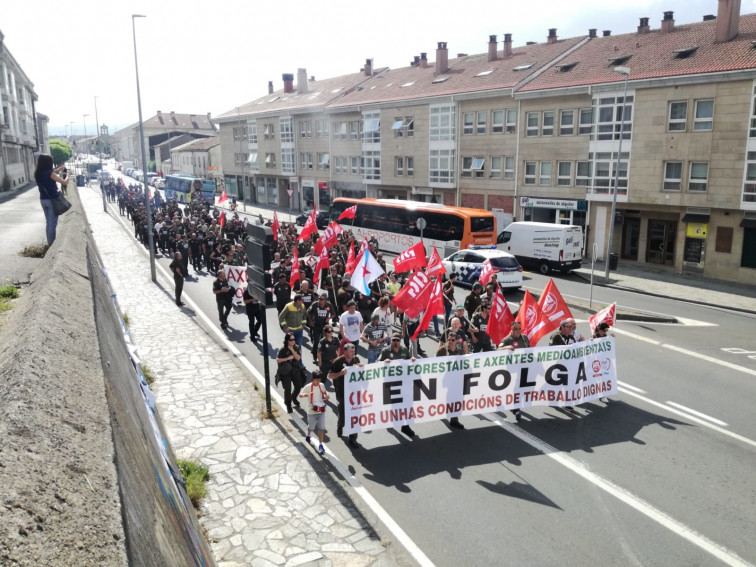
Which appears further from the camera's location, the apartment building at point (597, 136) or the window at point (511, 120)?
the window at point (511, 120)

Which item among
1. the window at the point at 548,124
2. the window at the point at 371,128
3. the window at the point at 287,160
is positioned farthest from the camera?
the window at the point at 287,160

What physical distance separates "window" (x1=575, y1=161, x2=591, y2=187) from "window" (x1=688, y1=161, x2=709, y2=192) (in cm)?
555

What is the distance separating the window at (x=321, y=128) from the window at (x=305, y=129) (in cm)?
126

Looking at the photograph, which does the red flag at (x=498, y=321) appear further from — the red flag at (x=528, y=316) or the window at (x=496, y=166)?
the window at (x=496, y=166)

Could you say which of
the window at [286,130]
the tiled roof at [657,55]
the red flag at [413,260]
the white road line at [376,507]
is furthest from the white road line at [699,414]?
the window at [286,130]

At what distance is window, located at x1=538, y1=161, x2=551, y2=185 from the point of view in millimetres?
35594

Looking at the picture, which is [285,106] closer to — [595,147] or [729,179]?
[595,147]

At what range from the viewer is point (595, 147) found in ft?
107

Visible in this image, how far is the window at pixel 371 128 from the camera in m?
48.2

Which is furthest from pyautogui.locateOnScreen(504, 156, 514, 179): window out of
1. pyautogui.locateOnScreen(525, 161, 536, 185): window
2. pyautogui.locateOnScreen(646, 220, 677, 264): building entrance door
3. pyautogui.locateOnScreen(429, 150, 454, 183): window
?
pyautogui.locateOnScreen(646, 220, 677, 264): building entrance door

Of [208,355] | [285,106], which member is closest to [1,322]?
[208,355]

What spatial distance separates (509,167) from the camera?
38094mm

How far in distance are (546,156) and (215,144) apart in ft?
207

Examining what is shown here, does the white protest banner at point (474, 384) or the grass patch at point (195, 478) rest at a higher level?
the white protest banner at point (474, 384)
